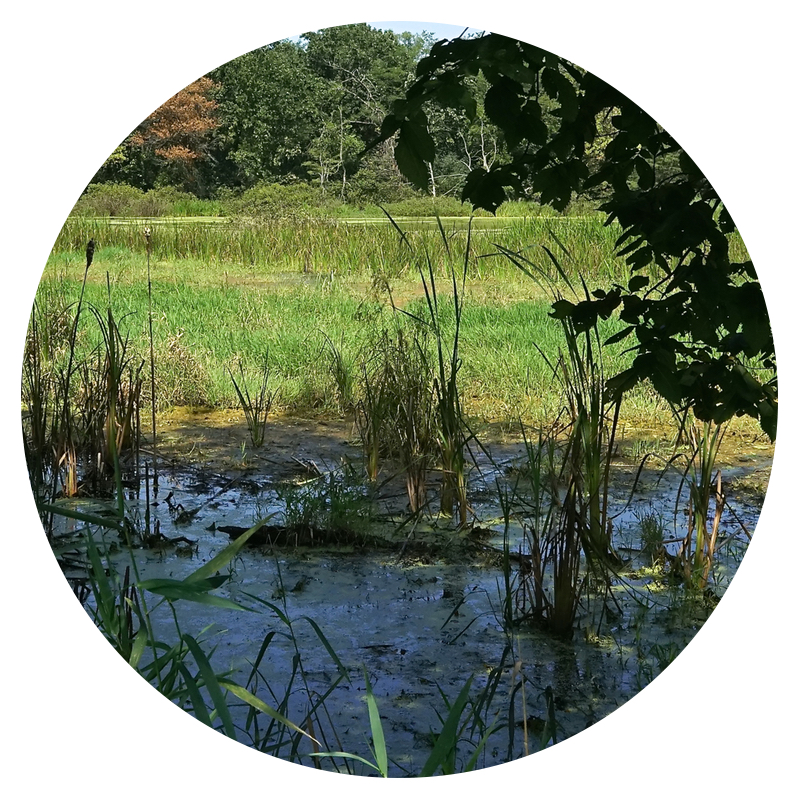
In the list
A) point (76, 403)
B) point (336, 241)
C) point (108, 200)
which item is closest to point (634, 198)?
point (336, 241)

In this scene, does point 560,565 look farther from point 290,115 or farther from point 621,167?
point 290,115

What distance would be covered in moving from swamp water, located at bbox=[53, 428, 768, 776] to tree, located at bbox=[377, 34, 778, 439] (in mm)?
274

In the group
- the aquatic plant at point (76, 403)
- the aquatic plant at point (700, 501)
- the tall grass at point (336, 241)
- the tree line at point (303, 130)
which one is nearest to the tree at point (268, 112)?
the tree line at point (303, 130)

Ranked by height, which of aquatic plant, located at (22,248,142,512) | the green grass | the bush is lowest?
aquatic plant, located at (22,248,142,512)

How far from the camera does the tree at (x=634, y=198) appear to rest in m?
2.30

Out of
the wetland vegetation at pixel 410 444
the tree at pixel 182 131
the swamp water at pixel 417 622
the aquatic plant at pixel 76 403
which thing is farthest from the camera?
the aquatic plant at pixel 76 403

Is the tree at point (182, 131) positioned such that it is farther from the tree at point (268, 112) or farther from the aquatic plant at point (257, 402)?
the aquatic plant at point (257, 402)

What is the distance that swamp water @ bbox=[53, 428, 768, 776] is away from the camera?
2209mm

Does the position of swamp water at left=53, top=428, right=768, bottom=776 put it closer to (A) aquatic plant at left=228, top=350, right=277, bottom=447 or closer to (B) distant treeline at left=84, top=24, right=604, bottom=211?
(A) aquatic plant at left=228, top=350, right=277, bottom=447

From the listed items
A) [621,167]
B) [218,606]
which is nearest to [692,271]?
[621,167]

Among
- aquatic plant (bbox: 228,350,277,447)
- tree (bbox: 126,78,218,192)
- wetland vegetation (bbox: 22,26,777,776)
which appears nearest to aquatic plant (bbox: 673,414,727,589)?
wetland vegetation (bbox: 22,26,777,776)

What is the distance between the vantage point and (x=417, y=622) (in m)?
2.32

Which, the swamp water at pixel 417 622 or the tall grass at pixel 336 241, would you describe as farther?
the tall grass at pixel 336 241

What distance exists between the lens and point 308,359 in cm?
256
